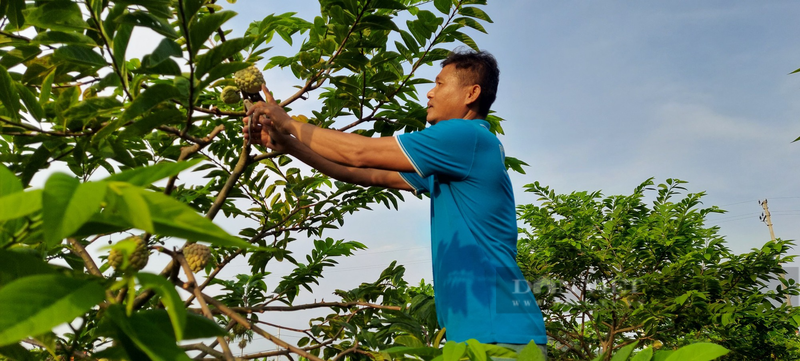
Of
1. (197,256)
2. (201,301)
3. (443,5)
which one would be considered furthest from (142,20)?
(443,5)

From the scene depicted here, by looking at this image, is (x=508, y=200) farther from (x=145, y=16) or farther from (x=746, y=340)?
(x=746, y=340)

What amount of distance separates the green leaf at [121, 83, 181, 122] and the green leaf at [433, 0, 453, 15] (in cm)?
126

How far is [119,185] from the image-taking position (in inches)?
17.6

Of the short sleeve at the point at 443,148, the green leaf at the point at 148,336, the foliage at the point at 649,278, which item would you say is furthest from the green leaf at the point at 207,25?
the foliage at the point at 649,278

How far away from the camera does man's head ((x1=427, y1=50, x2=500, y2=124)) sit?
7.79ft

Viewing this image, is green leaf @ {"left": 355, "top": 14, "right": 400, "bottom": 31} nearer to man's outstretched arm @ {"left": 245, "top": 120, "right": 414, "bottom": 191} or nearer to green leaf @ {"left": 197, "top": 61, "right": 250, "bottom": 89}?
man's outstretched arm @ {"left": 245, "top": 120, "right": 414, "bottom": 191}

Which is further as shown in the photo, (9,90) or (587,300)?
(587,300)

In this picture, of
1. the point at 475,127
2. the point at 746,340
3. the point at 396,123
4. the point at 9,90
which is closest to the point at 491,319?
the point at 475,127

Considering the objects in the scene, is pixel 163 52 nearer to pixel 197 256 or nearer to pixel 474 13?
pixel 197 256

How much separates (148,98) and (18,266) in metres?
0.46

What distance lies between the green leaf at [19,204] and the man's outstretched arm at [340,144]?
1267mm

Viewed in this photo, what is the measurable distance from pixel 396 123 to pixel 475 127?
0.39 metres

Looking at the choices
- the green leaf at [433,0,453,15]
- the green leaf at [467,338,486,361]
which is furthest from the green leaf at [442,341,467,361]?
the green leaf at [433,0,453,15]

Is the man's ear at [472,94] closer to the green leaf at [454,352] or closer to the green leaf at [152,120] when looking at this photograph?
the green leaf at [152,120]
